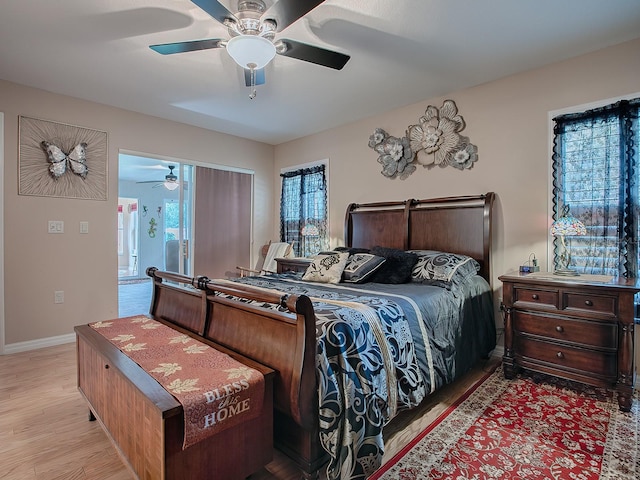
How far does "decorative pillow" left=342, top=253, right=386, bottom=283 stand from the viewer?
3.01m

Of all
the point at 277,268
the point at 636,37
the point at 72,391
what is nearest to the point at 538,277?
the point at 636,37

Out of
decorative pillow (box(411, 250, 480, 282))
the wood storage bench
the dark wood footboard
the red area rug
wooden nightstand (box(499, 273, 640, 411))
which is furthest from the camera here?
decorative pillow (box(411, 250, 480, 282))

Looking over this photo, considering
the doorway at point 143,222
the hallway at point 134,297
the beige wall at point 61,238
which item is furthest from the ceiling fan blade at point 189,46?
the doorway at point 143,222

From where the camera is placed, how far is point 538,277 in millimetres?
2547

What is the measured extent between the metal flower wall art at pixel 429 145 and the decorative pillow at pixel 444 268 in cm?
103

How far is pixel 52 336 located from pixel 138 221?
5.31 meters

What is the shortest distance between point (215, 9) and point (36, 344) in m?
3.69

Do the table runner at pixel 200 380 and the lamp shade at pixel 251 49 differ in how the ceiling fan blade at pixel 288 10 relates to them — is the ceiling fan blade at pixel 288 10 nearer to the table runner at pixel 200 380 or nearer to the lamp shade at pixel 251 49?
the lamp shade at pixel 251 49

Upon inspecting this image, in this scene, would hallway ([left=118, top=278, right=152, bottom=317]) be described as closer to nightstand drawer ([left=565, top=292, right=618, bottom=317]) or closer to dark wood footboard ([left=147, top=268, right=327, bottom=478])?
dark wood footboard ([left=147, top=268, right=327, bottom=478])

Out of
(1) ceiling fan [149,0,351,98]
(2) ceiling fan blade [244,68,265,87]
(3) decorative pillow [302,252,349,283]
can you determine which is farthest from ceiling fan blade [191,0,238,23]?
(3) decorative pillow [302,252,349,283]

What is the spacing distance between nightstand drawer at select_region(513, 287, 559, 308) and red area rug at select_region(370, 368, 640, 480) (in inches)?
25.6

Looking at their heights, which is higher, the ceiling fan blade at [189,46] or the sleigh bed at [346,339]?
the ceiling fan blade at [189,46]

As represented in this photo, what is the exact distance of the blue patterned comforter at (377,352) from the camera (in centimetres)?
154

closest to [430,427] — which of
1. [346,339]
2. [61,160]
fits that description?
[346,339]
